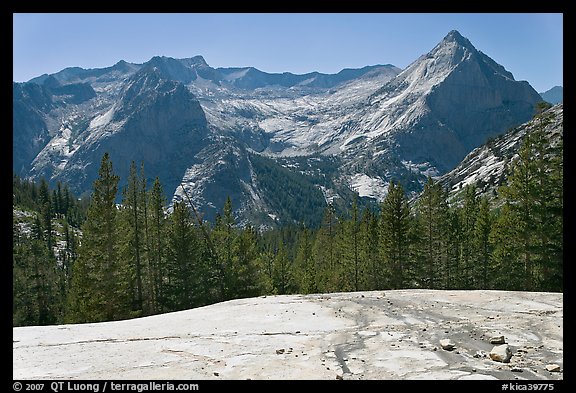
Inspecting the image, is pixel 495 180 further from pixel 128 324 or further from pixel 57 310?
pixel 128 324

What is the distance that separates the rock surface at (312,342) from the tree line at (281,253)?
19046mm

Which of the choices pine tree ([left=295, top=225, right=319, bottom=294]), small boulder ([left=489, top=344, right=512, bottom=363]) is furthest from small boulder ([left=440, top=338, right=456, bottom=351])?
pine tree ([left=295, top=225, right=319, bottom=294])

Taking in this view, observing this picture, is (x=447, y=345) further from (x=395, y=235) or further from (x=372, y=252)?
(x=372, y=252)

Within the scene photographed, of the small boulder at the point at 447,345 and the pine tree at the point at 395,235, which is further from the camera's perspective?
the pine tree at the point at 395,235

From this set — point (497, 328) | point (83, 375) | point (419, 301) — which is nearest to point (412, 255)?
point (419, 301)

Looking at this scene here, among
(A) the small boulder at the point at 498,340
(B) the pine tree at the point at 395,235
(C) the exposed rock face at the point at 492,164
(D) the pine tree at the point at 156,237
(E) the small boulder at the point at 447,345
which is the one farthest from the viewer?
(C) the exposed rock face at the point at 492,164

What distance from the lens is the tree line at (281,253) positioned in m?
29.8

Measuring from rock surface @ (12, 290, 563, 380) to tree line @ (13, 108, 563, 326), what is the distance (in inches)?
750

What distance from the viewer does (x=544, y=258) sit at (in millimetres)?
29406

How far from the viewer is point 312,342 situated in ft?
27.6

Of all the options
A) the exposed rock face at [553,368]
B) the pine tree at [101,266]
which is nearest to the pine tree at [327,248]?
the pine tree at [101,266]

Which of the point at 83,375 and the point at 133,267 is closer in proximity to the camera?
the point at 83,375

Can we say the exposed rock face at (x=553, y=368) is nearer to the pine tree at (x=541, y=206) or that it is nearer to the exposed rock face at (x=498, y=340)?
the exposed rock face at (x=498, y=340)
